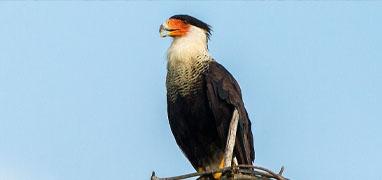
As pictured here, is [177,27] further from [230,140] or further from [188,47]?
[230,140]

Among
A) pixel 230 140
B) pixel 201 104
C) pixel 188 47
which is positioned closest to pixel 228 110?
pixel 201 104

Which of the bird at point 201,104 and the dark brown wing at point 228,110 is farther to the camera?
the bird at point 201,104

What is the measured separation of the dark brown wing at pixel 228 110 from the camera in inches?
273

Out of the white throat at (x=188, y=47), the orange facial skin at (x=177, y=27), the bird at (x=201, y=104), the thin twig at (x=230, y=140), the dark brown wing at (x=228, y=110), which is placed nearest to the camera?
the thin twig at (x=230, y=140)

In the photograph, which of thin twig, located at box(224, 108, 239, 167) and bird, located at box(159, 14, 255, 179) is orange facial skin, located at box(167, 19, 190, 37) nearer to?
bird, located at box(159, 14, 255, 179)

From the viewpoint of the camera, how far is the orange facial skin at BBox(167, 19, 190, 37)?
771 centimetres

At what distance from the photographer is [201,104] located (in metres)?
7.25

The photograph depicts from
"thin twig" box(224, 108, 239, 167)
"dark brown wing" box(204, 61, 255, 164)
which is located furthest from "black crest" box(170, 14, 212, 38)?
"thin twig" box(224, 108, 239, 167)

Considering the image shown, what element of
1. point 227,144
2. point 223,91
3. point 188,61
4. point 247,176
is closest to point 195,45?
point 188,61

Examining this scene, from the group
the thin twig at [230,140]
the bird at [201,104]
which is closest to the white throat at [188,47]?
the bird at [201,104]

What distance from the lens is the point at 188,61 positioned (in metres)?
7.53

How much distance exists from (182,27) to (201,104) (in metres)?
0.94

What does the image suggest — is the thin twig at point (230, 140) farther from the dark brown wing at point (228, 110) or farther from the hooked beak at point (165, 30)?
the hooked beak at point (165, 30)

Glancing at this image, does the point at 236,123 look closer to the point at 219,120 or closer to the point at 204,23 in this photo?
the point at 219,120
